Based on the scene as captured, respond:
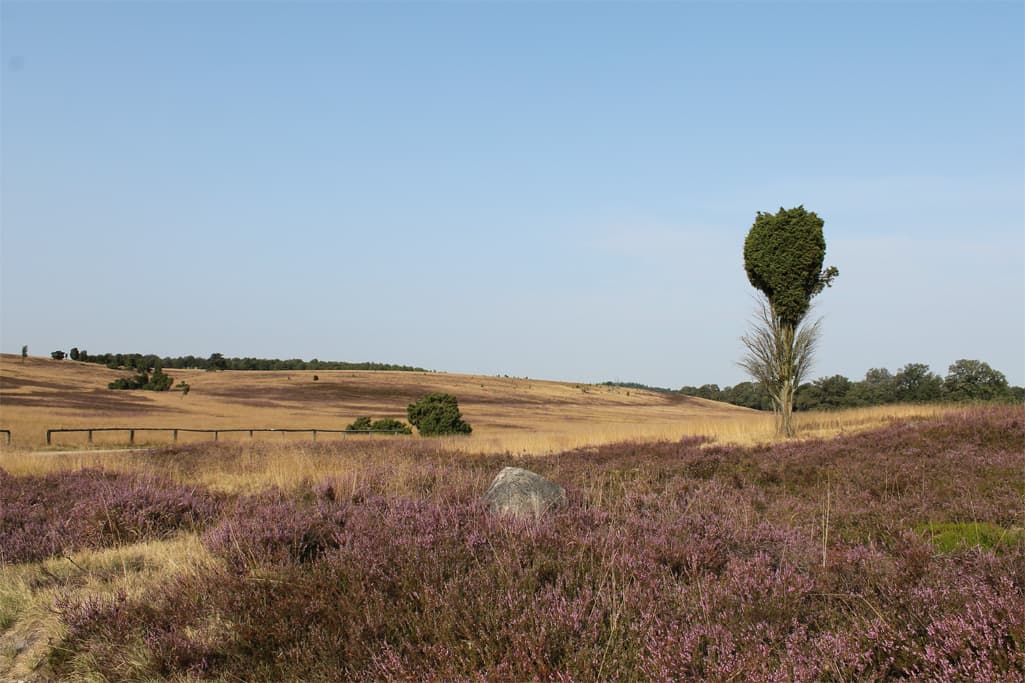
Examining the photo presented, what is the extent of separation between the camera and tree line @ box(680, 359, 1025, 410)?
111ft

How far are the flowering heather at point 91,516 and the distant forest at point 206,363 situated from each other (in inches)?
3675

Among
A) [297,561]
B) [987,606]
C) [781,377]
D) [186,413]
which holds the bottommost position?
[186,413]

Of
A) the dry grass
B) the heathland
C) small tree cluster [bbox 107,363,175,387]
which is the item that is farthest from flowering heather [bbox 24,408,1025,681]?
small tree cluster [bbox 107,363,175,387]

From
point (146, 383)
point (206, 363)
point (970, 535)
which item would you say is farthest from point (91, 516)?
point (206, 363)

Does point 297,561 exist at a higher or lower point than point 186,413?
higher

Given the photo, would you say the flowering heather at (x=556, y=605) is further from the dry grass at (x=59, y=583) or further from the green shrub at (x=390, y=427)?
the green shrub at (x=390, y=427)

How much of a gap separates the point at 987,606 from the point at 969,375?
4073 centimetres

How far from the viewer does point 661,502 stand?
7367 millimetres

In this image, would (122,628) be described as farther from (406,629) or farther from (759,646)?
(759,646)

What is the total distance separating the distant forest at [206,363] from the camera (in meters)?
96.4

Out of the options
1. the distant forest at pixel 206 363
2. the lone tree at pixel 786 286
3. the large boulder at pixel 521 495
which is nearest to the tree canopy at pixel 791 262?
the lone tree at pixel 786 286

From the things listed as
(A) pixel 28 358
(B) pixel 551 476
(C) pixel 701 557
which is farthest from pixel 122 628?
(A) pixel 28 358

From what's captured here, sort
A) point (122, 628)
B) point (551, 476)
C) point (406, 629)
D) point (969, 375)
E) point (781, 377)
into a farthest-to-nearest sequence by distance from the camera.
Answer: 1. point (969, 375)
2. point (781, 377)
3. point (551, 476)
4. point (122, 628)
5. point (406, 629)

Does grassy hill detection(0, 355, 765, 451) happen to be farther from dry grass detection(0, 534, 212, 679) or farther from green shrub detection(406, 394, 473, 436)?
dry grass detection(0, 534, 212, 679)
